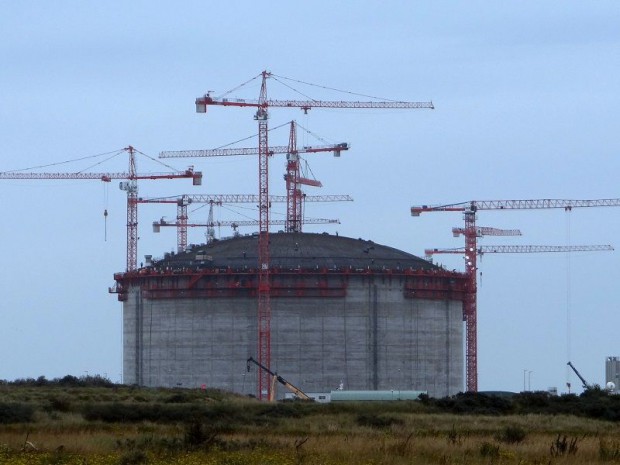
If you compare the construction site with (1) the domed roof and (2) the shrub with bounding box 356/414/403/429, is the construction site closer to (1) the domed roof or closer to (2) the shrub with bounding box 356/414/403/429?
(1) the domed roof

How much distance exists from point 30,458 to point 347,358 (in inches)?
3504

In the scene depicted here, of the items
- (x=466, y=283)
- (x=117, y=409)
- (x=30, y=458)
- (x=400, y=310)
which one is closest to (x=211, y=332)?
(x=400, y=310)

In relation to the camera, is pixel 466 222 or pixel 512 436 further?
pixel 466 222

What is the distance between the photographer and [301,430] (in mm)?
65438

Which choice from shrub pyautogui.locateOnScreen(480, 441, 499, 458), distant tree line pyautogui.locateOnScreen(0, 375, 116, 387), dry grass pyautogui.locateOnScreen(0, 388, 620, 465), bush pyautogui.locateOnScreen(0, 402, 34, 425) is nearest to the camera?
dry grass pyautogui.locateOnScreen(0, 388, 620, 465)

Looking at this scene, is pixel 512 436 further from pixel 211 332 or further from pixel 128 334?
pixel 128 334

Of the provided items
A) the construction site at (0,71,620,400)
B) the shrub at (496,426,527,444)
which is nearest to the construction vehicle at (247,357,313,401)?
the construction site at (0,71,620,400)

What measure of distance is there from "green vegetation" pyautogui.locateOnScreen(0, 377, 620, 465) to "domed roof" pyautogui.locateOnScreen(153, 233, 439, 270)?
2819cm

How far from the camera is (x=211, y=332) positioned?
13350 cm

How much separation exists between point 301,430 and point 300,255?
73.8 meters

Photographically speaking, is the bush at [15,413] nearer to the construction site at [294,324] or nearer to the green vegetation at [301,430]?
the green vegetation at [301,430]

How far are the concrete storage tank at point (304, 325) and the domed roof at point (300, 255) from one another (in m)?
0.25

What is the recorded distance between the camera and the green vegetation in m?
46.6

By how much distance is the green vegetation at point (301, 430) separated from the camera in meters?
46.6
